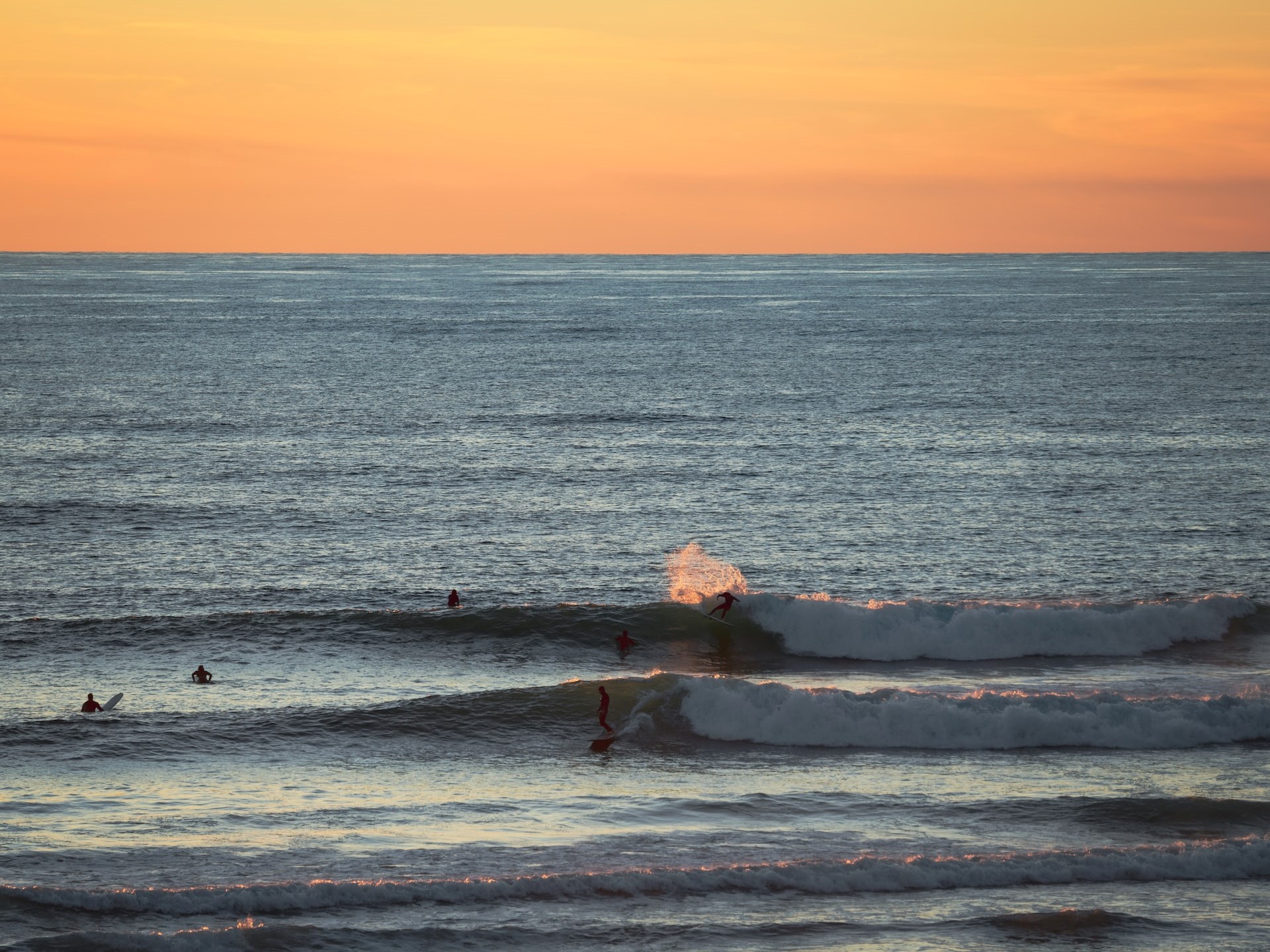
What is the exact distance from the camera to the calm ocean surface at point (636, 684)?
1938 cm

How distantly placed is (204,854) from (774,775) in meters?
10.9

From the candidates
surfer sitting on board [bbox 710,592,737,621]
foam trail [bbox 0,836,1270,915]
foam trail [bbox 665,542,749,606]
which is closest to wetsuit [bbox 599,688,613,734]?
surfer sitting on board [bbox 710,592,737,621]

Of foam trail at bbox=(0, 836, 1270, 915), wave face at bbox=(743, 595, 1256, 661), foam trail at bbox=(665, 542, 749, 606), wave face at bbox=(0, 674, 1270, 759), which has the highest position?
foam trail at bbox=(665, 542, 749, 606)

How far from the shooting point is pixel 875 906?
1923 centimetres

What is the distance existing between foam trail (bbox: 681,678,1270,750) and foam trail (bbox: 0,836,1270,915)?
20.7ft

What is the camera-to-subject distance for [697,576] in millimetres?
40500

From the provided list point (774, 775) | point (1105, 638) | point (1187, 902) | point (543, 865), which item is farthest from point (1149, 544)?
point (543, 865)

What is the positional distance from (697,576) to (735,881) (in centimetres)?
2089

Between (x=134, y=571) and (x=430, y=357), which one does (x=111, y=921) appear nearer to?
(x=134, y=571)

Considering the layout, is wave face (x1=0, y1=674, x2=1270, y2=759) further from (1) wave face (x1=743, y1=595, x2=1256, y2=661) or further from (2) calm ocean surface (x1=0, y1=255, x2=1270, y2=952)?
(1) wave face (x1=743, y1=595, x2=1256, y2=661)

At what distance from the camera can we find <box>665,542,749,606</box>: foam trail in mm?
38500

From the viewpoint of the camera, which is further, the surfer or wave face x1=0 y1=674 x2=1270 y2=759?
the surfer

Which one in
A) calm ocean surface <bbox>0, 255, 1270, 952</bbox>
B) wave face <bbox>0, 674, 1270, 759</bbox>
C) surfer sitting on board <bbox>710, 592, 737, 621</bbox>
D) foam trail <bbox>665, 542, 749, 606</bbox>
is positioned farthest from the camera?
foam trail <bbox>665, 542, 749, 606</bbox>

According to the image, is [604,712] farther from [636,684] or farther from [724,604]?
[724,604]
